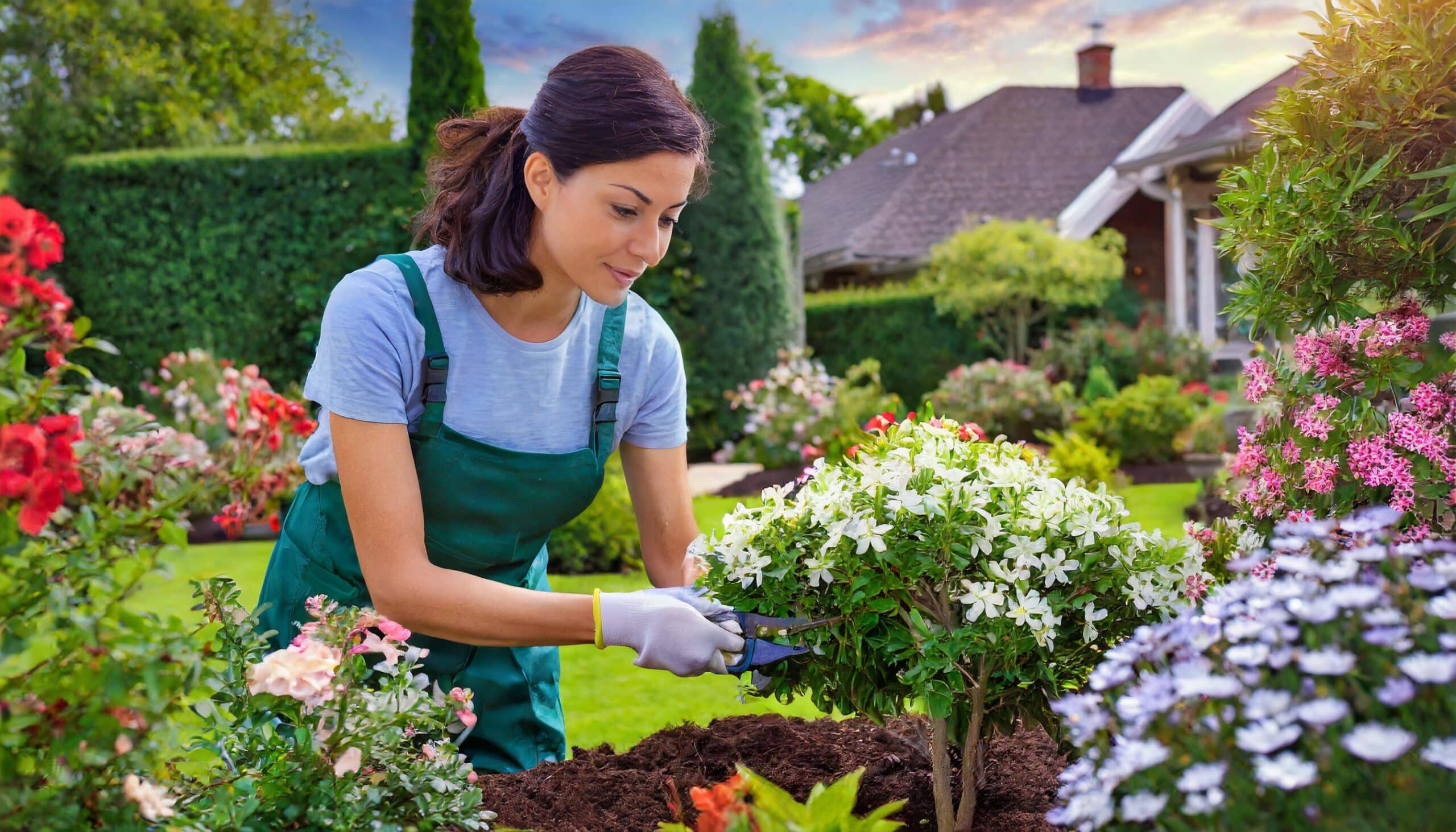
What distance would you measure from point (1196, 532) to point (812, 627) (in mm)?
771

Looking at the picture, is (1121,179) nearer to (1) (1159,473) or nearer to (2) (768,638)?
(1) (1159,473)

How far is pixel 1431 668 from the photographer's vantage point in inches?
35.3

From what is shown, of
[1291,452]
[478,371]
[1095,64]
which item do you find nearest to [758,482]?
[478,371]

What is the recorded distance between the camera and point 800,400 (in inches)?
430

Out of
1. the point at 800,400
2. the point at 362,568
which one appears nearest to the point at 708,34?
the point at 800,400

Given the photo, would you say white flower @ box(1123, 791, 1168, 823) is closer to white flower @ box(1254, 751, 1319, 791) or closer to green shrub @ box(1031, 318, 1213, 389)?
white flower @ box(1254, 751, 1319, 791)

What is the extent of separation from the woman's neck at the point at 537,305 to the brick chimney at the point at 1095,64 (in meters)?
21.0

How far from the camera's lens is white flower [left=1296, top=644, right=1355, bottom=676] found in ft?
3.00

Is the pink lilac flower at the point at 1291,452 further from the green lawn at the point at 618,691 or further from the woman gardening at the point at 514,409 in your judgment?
the green lawn at the point at 618,691

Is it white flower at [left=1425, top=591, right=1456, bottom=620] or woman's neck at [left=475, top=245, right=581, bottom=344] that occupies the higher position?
woman's neck at [left=475, top=245, right=581, bottom=344]

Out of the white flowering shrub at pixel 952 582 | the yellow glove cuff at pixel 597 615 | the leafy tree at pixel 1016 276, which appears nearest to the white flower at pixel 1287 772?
the white flowering shrub at pixel 952 582

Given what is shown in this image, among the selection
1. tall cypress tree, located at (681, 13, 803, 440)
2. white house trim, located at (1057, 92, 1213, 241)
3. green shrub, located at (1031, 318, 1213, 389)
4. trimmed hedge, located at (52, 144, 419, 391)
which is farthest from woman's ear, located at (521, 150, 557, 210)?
white house trim, located at (1057, 92, 1213, 241)

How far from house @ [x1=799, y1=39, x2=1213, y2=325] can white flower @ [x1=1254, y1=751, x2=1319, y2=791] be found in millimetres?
15779

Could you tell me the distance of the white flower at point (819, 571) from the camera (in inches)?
61.5
